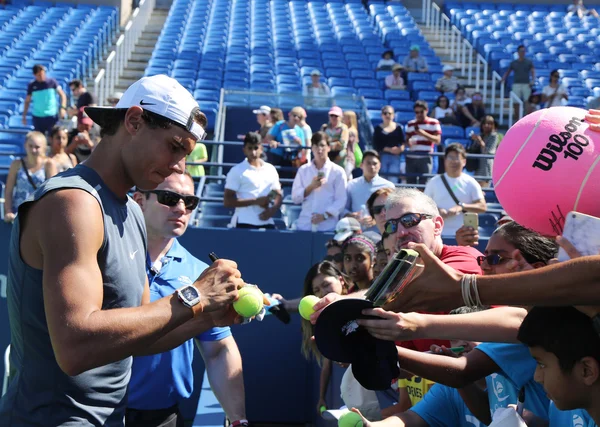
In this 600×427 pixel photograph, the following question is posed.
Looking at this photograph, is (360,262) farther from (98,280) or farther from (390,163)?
(390,163)

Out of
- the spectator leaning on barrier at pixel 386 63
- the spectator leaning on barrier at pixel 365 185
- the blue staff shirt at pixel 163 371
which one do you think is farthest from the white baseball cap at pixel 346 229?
the spectator leaning on barrier at pixel 386 63

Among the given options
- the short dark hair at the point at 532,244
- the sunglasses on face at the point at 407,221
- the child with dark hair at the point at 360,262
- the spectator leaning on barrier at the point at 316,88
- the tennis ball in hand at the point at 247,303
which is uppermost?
the tennis ball in hand at the point at 247,303

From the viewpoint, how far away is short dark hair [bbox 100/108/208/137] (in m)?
2.82

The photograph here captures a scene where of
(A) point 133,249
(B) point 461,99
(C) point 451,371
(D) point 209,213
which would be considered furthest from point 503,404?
(B) point 461,99

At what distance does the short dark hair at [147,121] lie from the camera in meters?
2.82

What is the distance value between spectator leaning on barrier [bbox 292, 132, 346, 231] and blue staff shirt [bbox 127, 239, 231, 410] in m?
4.33

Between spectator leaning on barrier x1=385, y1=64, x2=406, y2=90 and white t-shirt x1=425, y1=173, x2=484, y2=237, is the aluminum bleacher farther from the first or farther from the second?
white t-shirt x1=425, y1=173, x2=484, y2=237

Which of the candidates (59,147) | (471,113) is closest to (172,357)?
(59,147)

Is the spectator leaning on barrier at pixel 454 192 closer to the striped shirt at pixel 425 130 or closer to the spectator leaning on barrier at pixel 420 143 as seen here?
the spectator leaning on barrier at pixel 420 143

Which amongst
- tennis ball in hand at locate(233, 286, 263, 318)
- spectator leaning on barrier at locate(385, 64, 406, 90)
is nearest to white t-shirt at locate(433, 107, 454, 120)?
spectator leaning on barrier at locate(385, 64, 406, 90)

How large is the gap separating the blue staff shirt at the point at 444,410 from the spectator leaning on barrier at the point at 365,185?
4864mm

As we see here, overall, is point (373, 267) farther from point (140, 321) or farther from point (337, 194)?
point (140, 321)

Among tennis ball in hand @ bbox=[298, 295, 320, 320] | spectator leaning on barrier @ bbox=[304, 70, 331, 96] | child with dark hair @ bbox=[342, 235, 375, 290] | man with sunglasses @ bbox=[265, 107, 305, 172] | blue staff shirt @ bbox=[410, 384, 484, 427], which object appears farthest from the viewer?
spectator leaning on barrier @ bbox=[304, 70, 331, 96]

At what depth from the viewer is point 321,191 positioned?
8891 mm
